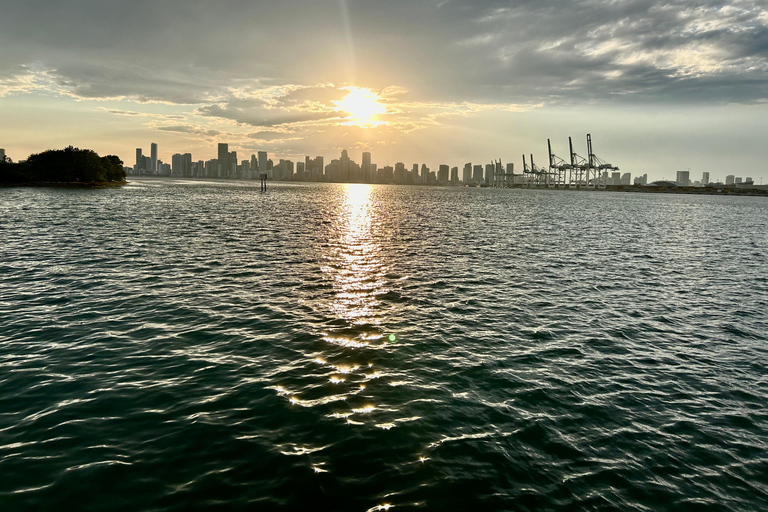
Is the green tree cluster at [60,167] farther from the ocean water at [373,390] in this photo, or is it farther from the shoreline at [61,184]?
the ocean water at [373,390]

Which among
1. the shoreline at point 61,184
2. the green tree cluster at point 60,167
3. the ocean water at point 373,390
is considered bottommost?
the ocean water at point 373,390

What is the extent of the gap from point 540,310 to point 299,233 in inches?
1562

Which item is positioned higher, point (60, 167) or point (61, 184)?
point (60, 167)

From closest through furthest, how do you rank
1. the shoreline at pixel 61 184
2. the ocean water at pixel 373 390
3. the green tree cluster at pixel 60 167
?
1. the ocean water at pixel 373 390
2. the shoreline at pixel 61 184
3. the green tree cluster at pixel 60 167

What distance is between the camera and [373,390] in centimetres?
1487

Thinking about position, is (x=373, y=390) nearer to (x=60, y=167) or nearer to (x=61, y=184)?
(x=61, y=184)

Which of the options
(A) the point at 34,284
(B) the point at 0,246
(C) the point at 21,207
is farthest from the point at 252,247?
(C) the point at 21,207

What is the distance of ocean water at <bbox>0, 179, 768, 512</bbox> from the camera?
10.2m

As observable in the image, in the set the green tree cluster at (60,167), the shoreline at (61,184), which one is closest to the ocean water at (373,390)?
the shoreline at (61,184)

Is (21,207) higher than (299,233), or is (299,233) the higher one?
(21,207)

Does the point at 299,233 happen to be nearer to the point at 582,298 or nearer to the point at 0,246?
the point at 0,246

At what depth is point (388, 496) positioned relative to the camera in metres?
9.81

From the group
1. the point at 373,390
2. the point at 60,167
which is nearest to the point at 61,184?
the point at 60,167

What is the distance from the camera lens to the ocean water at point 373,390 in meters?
10.2
